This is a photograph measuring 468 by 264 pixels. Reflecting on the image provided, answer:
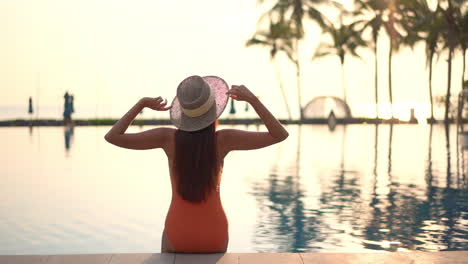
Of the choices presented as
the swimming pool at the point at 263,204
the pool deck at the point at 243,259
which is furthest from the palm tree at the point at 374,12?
the pool deck at the point at 243,259

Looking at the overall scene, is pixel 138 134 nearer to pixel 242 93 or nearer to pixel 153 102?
pixel 153 102

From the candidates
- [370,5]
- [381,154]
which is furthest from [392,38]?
[381,154]

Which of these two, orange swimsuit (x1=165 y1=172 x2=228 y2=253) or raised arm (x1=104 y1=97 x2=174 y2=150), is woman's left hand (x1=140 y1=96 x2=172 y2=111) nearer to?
raised arm (x1=104 y1=97 x2=174 y2=150)

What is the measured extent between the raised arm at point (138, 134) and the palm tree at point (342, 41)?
4568 cm

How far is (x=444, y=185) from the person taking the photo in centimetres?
1268

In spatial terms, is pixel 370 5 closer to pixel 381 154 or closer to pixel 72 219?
pixel 381 154

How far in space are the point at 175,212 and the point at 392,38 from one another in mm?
45837

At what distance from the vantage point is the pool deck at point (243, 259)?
3631 millimetres

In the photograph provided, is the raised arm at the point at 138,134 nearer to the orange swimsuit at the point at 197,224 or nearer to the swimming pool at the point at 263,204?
the orange swimsuit at the point at 197,224

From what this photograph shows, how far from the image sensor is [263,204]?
1038cm

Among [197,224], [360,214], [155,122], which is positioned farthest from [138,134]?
[155,122]

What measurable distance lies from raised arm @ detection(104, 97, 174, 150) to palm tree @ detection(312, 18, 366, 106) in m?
45.7

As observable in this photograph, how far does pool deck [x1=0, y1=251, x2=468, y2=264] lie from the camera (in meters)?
3.63

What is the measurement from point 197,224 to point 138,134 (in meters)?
0.56
